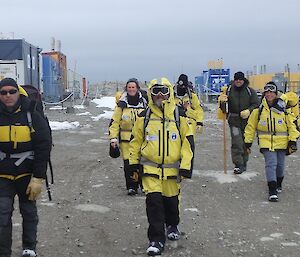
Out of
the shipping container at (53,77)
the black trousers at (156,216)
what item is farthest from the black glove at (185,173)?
the shipping container at (53,77)

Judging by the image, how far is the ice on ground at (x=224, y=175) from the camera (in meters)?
10.1

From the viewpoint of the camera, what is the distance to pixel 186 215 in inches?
301

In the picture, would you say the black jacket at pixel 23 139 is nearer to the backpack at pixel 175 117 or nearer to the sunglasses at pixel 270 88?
the backpack at pixel 175 117

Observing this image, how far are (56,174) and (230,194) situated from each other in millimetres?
3735

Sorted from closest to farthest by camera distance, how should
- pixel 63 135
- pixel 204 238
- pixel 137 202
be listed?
1. pixel 204 238
2. pixel 137 202
3. pixel 63 135

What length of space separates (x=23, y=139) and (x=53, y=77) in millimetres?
27402

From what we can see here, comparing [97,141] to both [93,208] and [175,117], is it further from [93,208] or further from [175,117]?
[175,117]

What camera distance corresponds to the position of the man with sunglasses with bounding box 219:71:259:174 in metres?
10.4

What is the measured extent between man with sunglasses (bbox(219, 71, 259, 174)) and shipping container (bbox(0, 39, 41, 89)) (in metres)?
13.3

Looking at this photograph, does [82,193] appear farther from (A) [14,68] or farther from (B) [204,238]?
(A) [14,68]

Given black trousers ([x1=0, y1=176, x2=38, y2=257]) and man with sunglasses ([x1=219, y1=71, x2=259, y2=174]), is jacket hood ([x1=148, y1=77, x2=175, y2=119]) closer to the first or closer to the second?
black trousers ([x1=0, y1=176, x2=38, y2=257])

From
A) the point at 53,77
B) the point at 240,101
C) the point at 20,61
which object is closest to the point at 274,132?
the point at 240,101

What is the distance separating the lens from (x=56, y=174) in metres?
10.9

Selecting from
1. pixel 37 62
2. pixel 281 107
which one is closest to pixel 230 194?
pixel 281 107
